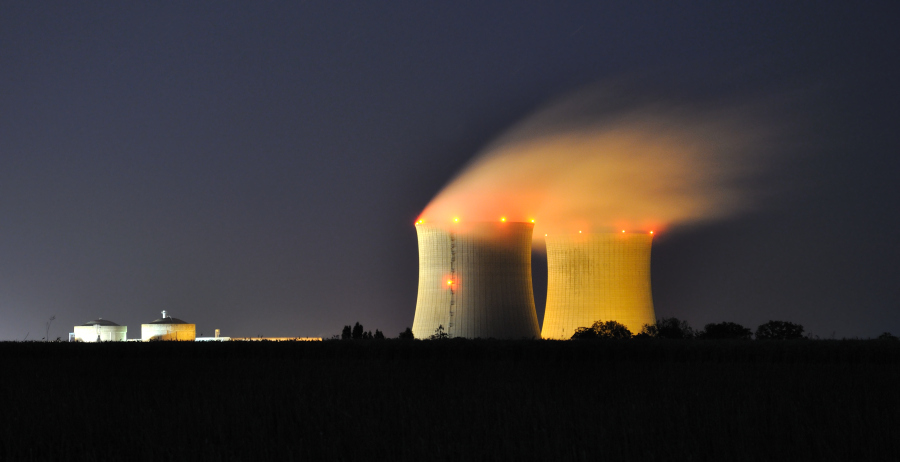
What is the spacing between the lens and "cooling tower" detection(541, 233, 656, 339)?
36938 millimetres

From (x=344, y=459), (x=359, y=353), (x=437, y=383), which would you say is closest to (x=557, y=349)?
(x=359, y=353)

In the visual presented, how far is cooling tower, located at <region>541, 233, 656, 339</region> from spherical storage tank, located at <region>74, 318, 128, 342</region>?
3607 centimetres

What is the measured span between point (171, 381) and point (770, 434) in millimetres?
11024

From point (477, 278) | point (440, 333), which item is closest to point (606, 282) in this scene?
point (477, 278)

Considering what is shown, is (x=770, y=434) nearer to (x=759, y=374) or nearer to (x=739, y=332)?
(x=759, y=374)

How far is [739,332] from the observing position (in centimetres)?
4506

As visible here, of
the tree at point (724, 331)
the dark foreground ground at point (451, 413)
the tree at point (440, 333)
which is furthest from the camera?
the tree at point (724, 331)

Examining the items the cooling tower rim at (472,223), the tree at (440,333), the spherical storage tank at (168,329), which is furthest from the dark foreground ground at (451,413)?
the spherical storage tank at (168,329)

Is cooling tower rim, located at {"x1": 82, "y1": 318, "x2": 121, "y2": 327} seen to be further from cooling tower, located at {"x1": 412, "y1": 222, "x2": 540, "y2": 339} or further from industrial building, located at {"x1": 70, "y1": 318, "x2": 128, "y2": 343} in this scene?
cooling tower, located at {"x1": 412, "y1": 222, "x2": 540, "y2": 339}

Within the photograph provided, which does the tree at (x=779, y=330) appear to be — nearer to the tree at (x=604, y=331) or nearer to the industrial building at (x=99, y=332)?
the tree at (x=604, y=331)

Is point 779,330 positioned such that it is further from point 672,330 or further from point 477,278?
point 477,278

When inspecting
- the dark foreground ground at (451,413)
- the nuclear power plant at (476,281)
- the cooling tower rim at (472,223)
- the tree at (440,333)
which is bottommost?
the dark foreground ground at (451,413)

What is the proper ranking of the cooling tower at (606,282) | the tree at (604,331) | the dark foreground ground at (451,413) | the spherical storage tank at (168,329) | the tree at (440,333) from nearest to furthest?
the dark foreground ground at (451,413), the tree at (440,333), the tree at (604,331), the cooling tower at (606,282), the spherical storage tank at (168,329)

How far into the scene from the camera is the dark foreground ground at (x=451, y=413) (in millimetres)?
8523
